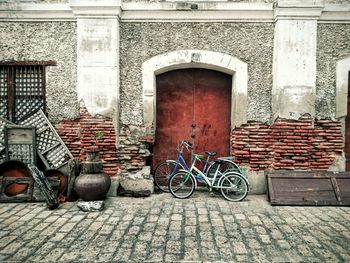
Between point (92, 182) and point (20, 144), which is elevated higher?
point (20, 144)

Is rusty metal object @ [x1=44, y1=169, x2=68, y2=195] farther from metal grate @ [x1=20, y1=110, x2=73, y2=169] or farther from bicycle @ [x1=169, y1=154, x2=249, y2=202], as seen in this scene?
bicycle @ [x1=169, y1=154, x2=249, y2=202]

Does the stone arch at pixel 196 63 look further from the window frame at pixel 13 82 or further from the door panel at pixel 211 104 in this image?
the window frame at pixel 13 82

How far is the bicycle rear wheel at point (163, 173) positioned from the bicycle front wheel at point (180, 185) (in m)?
0.19

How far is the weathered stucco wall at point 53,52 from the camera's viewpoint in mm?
5297

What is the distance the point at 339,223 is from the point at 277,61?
10.5 ft

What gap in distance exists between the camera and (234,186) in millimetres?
4906

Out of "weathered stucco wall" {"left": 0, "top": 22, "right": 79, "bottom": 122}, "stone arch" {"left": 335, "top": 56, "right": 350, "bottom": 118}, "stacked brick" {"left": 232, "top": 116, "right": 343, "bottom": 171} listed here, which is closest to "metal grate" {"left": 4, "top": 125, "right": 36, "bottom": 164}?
"weathered stucco wall" {"left": 0, "top": 22, "right": 79, "bottom": 122}

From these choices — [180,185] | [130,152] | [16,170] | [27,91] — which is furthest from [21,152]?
[180,185]

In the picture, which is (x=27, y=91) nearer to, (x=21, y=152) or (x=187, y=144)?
(x=21, y=152)

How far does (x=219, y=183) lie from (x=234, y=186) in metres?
0.30

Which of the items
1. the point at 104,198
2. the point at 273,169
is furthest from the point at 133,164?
the point at 273,169

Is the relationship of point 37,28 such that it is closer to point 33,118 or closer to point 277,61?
point 33,118

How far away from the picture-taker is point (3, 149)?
5051mm

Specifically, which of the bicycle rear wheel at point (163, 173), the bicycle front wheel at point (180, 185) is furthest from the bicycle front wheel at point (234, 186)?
the bicycle rear wheel at point (163, 173)
